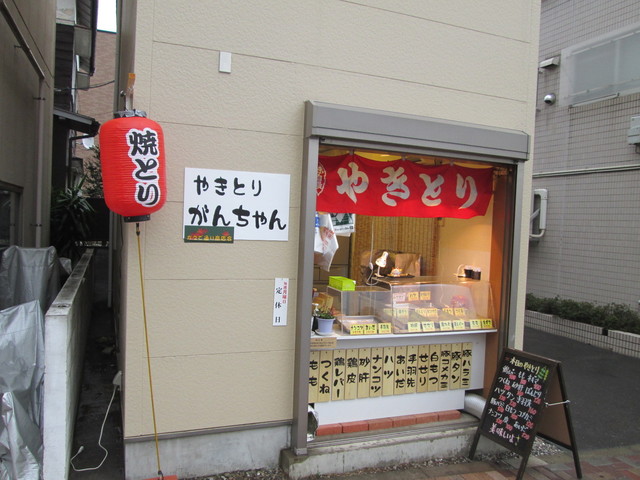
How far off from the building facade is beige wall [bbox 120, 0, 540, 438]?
726cm

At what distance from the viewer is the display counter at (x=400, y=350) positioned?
520 centimetres

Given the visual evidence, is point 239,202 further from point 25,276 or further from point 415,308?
point 25,276

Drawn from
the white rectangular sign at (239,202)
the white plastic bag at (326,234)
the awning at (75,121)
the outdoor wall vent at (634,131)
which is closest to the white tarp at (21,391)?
the white rectangular sign at (239,202)

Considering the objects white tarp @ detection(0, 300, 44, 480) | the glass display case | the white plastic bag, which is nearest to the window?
the glass display case

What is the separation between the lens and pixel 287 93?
4.64 metres

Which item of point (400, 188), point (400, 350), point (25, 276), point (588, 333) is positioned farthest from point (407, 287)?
point (588, 333)

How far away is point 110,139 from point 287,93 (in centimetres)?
177

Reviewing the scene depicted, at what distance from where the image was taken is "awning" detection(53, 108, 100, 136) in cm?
1036

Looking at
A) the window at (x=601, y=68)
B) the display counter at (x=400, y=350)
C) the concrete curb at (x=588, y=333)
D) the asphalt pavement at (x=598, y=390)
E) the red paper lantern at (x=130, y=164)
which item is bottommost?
the asphalt pavement at (x=598, y=390)

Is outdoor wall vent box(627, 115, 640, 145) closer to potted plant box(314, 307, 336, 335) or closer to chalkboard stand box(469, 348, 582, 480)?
chalkboard stand box(469, 348, 582, 480)

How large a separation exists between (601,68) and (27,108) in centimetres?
1197

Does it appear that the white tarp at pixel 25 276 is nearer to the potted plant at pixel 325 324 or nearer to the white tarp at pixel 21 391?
the white tarp at pixel 21 391

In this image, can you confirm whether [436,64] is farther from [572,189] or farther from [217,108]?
[572,189]

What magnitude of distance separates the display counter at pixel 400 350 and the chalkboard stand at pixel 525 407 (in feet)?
1.74
